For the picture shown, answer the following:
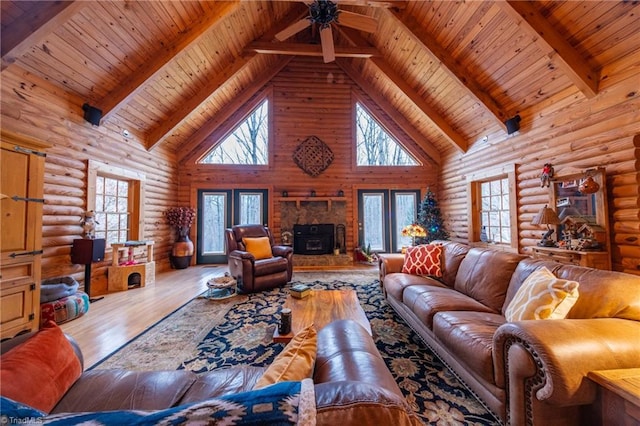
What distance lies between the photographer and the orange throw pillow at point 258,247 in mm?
4293

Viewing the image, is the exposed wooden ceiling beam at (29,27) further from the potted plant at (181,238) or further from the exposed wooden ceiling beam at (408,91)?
the exposed wooden ceiling beam at (408,91)

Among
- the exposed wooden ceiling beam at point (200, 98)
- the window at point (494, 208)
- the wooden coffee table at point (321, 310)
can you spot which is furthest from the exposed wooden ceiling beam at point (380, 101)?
the wooden coffee table at point (321, 310)

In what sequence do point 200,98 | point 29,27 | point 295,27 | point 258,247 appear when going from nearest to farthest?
1. point 29,27
2. point 295,27
3. point 258,247
4. point 200,98

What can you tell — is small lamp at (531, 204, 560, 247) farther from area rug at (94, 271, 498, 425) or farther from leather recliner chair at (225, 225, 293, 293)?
leather recliner chair at (225, 225, 293, 293)

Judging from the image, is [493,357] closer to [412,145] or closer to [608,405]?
[608,405]

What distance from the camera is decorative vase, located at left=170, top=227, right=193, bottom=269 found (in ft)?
18.7

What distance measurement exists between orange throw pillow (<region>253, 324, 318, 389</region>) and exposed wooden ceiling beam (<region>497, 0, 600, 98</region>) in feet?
13.9

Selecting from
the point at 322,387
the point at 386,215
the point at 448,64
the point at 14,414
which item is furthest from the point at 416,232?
the point at 14,414

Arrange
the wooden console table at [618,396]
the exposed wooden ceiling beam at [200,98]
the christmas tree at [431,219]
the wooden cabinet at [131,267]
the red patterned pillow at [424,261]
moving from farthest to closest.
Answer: the christmas tree at [431,219] → the exposed wooden ceiling beam at [200,98] → the wooden cabinet at [131,267] → the red patterned pillow at [424,261] → the wooden console table at [618,396]

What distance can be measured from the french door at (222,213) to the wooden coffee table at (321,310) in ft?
13.2

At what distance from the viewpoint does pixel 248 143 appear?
6.50 meters

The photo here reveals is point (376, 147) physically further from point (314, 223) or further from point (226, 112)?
point (226, 112)

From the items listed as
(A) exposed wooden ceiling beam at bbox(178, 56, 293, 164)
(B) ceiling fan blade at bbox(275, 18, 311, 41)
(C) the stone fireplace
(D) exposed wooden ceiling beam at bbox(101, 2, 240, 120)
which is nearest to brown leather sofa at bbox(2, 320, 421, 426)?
(B) ceiling fan blade at bbox(275, 18, 311, 41)

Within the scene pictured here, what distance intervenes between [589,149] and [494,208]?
6.83 feet
